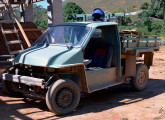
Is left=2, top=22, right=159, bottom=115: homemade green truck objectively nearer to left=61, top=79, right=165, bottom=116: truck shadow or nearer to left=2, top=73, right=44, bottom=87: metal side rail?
left=2, top=73, right=44, bottom=87: metal side rail

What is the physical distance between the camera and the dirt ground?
5090 mm

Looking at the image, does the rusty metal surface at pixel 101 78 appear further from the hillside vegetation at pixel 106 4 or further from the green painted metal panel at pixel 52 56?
the hillside vegetation at pixel 106 4

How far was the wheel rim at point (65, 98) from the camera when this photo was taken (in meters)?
5.15

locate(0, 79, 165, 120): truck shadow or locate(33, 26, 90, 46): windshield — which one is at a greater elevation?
locate(33, 26, 90, 46): windshield

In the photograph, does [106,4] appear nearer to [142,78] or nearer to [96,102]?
[142,78]

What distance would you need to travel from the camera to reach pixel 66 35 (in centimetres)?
605

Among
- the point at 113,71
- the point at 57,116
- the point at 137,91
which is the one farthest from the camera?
the point at 137,91

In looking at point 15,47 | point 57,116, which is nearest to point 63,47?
point 57,116

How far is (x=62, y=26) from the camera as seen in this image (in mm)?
6355

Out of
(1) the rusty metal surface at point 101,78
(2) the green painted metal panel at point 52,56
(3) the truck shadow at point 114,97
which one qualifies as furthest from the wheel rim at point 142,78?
(2) the green painted metal panel at point 52,56

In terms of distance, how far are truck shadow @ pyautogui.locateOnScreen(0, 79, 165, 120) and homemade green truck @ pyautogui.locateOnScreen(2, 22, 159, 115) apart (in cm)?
31

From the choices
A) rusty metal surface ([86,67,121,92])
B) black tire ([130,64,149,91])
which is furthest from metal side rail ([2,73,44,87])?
black tire ([130,64,149,91])

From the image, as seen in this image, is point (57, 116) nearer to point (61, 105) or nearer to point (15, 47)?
point (61, 105)

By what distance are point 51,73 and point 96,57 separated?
1.68 metres
